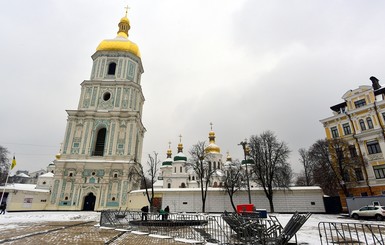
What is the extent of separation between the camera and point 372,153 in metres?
28.3

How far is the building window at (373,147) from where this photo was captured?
91.7 ft

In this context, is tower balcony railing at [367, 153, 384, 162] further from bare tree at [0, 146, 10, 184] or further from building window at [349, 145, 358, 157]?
bare tree at [0, 146, 10, 184]

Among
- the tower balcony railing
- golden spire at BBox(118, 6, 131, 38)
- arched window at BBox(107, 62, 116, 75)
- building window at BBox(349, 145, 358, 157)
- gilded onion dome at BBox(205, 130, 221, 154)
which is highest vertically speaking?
golden spire at BBox(118, 6, 131, 38)

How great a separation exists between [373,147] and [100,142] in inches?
1518

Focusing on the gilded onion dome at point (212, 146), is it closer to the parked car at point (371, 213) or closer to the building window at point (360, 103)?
the building window at point (360, 103)

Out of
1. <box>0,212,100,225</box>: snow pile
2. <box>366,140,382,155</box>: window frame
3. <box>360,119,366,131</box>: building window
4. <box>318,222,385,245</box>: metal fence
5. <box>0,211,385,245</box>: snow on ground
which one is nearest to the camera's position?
<box>318,222,385,245</box>: metal fence

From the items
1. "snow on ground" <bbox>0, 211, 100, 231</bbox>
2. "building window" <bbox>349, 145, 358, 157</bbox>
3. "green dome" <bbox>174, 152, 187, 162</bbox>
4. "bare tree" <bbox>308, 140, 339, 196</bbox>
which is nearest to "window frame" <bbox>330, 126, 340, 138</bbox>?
"building window" <bbox>349, 145, 358, 157</bbox>

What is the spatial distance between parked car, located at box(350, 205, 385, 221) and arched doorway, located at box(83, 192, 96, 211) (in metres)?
31.9

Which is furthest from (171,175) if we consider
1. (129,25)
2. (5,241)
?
(5,241)

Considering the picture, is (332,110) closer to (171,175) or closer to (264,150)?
(264,150)

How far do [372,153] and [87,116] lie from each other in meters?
40.2

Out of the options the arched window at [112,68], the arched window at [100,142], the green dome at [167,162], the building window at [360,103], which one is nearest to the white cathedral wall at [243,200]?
the arched window at [100,142]

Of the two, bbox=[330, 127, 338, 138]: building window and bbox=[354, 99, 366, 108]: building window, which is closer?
bbox=[354, 99, 366, 108]: building window

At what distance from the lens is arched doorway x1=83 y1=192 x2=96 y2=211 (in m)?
33.4
